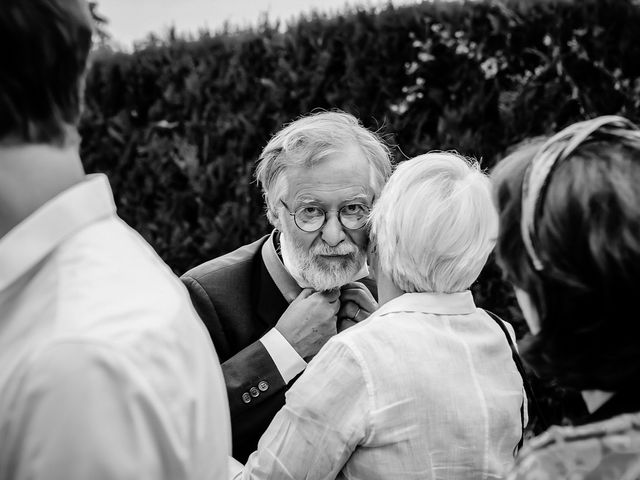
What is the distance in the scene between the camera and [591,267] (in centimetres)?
149

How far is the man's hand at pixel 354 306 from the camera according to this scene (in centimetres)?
332

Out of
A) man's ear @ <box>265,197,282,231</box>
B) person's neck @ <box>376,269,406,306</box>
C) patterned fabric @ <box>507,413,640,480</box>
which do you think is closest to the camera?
patterned fabric @ <box>507,413,640,480</box>

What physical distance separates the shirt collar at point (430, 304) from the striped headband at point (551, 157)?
886mm

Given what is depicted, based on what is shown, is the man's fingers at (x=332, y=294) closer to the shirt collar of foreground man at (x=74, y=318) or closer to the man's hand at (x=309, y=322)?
the man's hand at (x=309, y=322)

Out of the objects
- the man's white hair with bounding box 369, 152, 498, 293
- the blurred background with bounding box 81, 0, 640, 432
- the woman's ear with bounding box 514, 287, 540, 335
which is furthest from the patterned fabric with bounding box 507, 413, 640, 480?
the blurred background with bounding box 81, 0, 640, 432

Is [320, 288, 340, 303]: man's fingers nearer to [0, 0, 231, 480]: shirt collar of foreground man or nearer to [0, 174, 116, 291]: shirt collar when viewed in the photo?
[0, 0, 231, 480]: shirt collar of foreground man

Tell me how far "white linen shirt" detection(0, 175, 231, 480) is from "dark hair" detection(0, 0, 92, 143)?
0.36 ft

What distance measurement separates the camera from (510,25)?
5152 millimetres

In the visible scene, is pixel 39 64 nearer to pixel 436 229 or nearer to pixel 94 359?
pixel 94 359

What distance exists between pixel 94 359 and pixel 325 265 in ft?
7.32

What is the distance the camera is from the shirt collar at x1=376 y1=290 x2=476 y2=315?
245cm

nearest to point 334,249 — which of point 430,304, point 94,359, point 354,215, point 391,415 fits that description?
point 354,215

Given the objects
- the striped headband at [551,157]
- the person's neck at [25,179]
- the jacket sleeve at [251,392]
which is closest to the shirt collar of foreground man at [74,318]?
the person's neck at [25,179]

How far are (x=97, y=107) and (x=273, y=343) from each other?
4.34 meters
